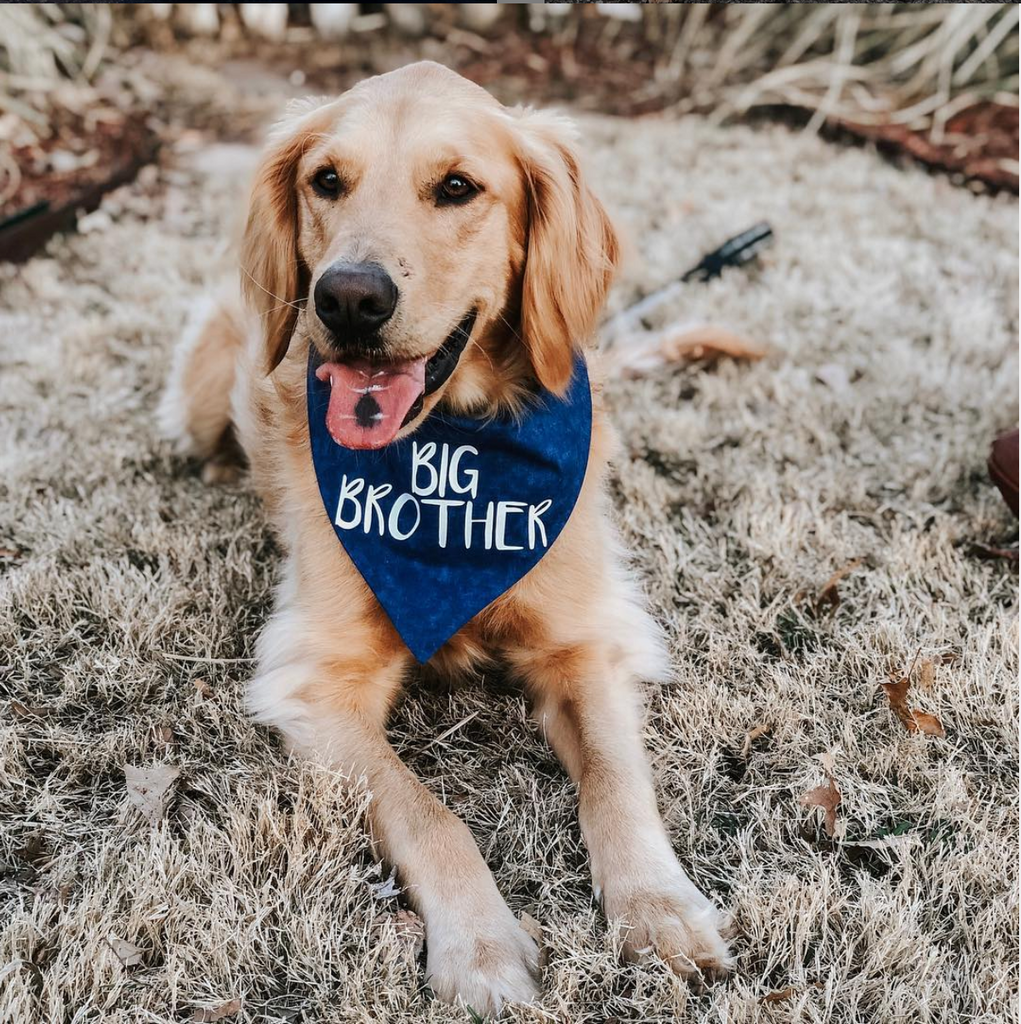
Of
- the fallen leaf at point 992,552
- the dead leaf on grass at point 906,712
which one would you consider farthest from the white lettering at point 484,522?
the fallen leaf at point 992,552

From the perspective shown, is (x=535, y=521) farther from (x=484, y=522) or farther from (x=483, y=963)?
(x=483, y=963)

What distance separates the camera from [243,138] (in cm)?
714

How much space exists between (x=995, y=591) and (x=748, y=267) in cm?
280

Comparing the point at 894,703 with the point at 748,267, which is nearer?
the point at 894,703

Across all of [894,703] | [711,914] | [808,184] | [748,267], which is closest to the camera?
[711,914]

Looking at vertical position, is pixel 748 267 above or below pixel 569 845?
below

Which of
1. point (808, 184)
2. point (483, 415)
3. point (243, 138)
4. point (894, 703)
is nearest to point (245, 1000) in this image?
point (483, 415)

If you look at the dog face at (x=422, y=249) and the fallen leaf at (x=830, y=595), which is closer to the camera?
the dog face at (x=422, y=249)

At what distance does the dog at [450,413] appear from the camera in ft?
6.12

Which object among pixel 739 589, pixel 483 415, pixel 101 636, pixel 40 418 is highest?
pixel 483 415

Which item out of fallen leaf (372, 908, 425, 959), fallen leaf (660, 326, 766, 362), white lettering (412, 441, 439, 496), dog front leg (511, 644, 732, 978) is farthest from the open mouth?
fallen leaf (660, 326, 766, 362)

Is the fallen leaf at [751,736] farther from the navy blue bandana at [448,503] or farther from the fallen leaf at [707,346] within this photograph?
the fallen leaf at [707,346]

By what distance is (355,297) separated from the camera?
1.93m

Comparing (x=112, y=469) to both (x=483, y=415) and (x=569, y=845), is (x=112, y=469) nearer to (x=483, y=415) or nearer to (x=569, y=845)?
(x=483, y=415)
